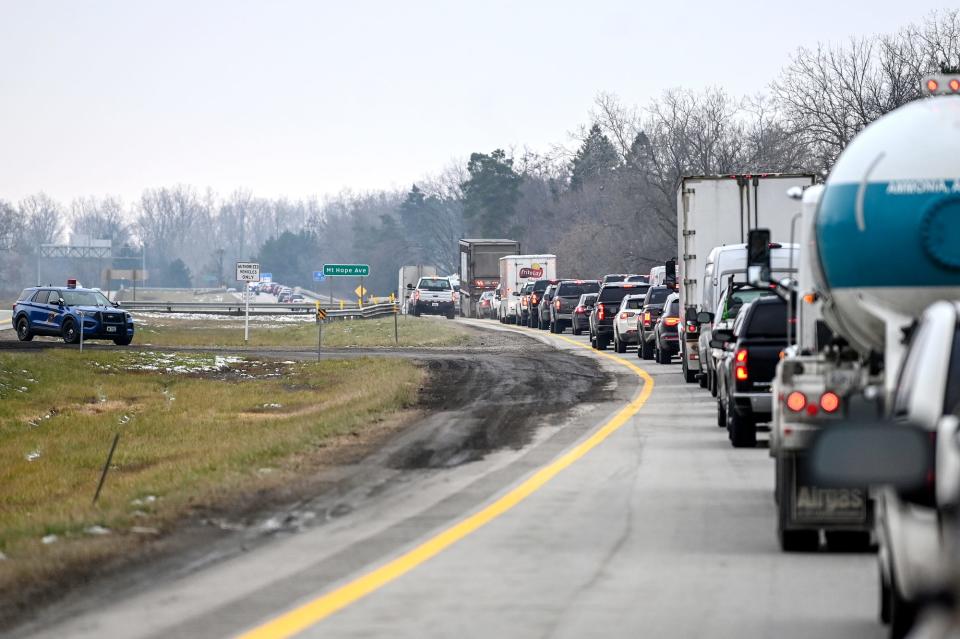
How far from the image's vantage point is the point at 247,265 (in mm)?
56625

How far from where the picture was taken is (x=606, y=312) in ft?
151

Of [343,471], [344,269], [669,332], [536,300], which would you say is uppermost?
[344,269]

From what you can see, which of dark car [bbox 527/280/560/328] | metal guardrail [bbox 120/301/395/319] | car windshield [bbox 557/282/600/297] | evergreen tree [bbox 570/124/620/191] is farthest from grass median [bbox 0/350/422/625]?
evergreen tree [bbox 570/124/620/191]

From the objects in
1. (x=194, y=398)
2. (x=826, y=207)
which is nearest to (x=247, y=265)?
(x=194, y=398)

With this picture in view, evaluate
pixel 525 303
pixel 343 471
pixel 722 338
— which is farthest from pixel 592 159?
pixel 343 471

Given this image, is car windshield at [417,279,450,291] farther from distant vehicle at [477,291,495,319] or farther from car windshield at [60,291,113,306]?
car windshield at [60,291,113,306]

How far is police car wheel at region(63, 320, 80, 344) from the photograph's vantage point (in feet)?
162

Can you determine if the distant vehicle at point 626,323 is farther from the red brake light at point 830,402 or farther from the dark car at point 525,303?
the red brake light at point 830,402

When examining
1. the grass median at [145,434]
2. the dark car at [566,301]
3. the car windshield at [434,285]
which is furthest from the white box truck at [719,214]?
the car windshield at [434,285]

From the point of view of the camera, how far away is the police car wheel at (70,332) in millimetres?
49375

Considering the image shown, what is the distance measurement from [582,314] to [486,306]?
29273 millimetres

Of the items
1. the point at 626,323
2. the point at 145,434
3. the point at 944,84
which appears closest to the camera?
the point at 944,84

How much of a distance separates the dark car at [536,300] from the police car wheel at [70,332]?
22268 millimetres

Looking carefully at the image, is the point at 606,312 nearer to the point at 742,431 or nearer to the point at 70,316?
the point at 70,316
